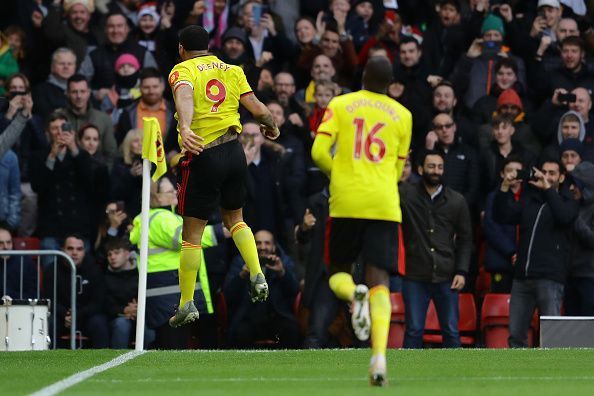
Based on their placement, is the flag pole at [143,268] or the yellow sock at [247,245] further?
the flag pole at [143,268]

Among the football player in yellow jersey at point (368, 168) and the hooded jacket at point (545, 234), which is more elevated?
the football player in yellow jersey at point (368, 168)

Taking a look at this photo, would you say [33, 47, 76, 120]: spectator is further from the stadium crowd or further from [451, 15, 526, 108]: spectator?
[451, 15, 526, 108]: spectator

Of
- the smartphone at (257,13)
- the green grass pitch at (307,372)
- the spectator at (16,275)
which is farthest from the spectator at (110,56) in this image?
the green grass pitch at (307,372)

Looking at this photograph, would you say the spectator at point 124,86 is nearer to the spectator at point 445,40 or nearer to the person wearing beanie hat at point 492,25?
the spectator at point 445,40

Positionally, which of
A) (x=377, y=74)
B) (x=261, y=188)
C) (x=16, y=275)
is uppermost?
(x=377, y=74)

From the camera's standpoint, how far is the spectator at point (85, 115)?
20.0 meters

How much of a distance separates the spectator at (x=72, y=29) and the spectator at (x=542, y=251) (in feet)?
21.8

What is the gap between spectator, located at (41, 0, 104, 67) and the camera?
21.5 meters

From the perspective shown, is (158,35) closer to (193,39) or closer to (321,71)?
(321,71)

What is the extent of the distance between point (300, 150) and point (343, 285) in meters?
8.72

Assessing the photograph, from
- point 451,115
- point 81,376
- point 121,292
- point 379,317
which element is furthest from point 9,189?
point 379,317

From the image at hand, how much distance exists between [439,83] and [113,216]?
14.4 ft

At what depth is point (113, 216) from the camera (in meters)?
19.3

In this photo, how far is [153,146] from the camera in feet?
51.9
